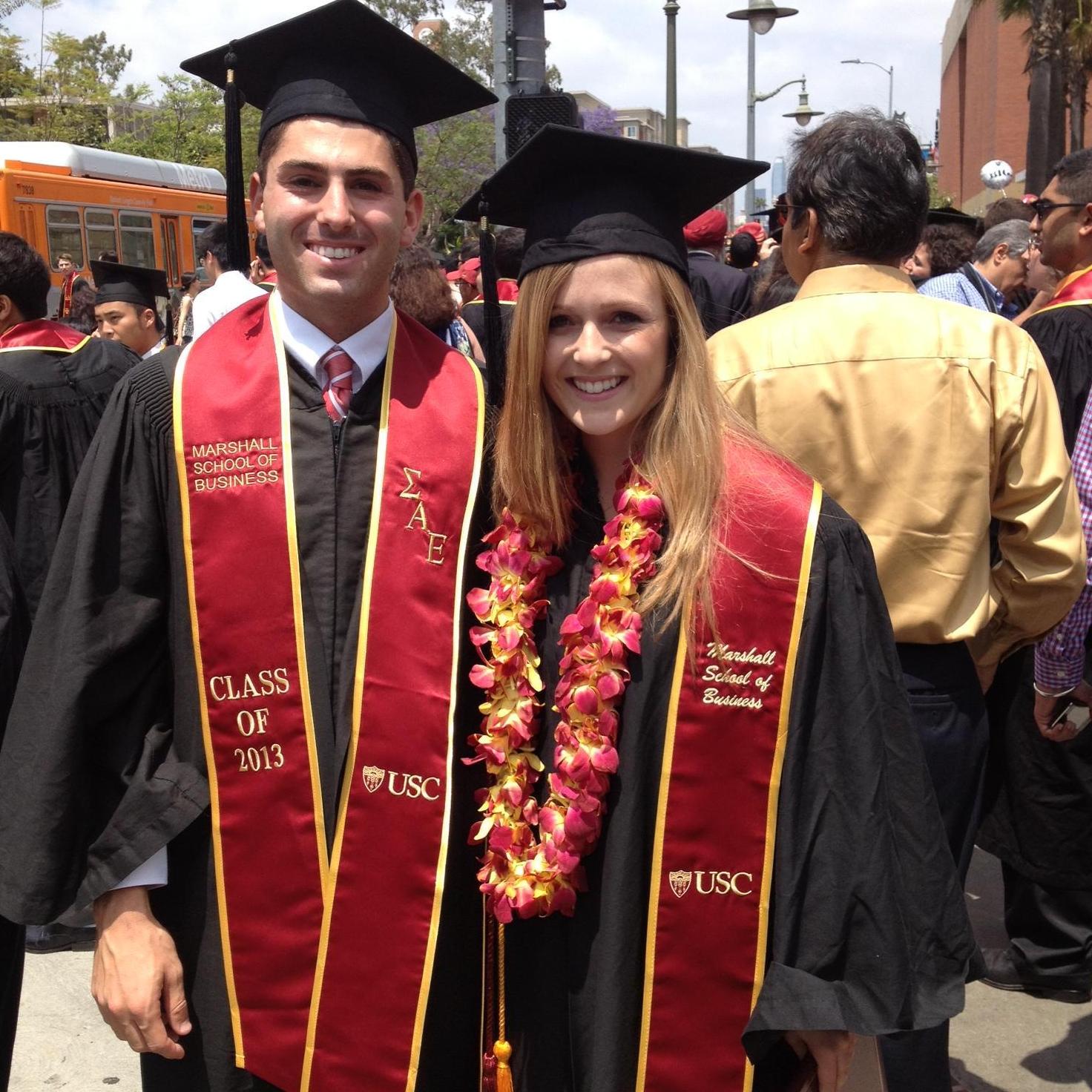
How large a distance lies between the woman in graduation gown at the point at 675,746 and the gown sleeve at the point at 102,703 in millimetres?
540

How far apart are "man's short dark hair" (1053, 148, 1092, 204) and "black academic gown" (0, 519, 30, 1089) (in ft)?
10.4

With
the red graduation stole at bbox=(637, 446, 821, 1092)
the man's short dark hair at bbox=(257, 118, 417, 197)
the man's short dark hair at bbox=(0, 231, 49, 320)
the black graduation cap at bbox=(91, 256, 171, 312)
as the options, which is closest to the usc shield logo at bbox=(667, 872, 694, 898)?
the red graduation stole at bbox=(637, 446, 821, 1092)

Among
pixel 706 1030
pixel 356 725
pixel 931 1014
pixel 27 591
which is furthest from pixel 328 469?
pixel 27 591

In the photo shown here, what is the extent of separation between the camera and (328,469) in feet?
7.02

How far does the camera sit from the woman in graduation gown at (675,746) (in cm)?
191

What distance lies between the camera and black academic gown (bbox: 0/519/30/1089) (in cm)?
241

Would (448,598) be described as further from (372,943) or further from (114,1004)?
(114,1004)

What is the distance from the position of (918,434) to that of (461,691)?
115 cm

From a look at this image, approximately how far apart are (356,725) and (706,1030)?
734mm

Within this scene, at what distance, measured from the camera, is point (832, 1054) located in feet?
6.18

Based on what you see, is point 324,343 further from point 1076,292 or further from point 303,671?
point 1076,292

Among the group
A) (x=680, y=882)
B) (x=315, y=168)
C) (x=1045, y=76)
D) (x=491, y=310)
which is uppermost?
(x=1045, y=76)

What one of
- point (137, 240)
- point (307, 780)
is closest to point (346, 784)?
point (307, 780)

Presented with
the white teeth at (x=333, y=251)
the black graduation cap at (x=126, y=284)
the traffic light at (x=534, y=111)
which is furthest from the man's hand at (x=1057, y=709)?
the black graduation cap at (x=126, y=284)
